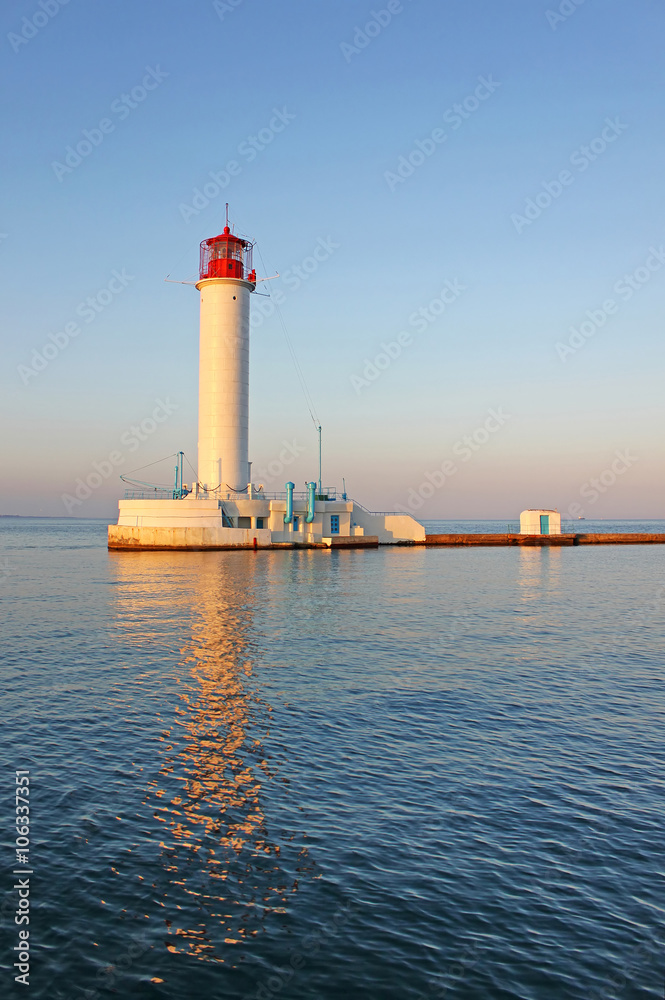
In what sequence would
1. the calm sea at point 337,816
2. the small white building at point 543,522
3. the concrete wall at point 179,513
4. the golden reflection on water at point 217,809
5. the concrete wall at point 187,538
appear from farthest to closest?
the small white building at point 543,522
the concrete wall at point 187,538
the concrete wall at point 179,513
the golden reflection on water at point 217,809
the calm sea at point 337,816

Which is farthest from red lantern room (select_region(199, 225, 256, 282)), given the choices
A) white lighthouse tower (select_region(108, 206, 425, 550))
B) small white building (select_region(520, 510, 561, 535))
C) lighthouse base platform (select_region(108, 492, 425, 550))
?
small white building (select_region(520, 510, 561, 535))

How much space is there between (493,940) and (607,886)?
181 centimetres

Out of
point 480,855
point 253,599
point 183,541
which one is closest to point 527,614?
point 253,599

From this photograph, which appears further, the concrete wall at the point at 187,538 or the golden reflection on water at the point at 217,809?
the concrete wall at the point at 187,538

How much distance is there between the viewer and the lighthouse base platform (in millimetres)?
59656

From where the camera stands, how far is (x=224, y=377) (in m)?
60.8

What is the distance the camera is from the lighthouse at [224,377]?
60875 millimetres

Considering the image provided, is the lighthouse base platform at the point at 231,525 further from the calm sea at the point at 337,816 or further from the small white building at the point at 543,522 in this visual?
the calm sea at the point at 337,816

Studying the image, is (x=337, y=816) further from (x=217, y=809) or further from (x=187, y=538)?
(x=187, y=538)

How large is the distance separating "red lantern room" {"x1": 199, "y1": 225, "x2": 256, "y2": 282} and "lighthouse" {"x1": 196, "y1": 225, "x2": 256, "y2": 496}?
0.30ft

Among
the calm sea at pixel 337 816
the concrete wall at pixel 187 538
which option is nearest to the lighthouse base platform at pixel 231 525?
the concrete wall at pixel 187 538

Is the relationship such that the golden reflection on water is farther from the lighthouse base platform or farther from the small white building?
the small white building

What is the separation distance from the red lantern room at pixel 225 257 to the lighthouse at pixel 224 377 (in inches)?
3.6

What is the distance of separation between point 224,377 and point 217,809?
5390cm
